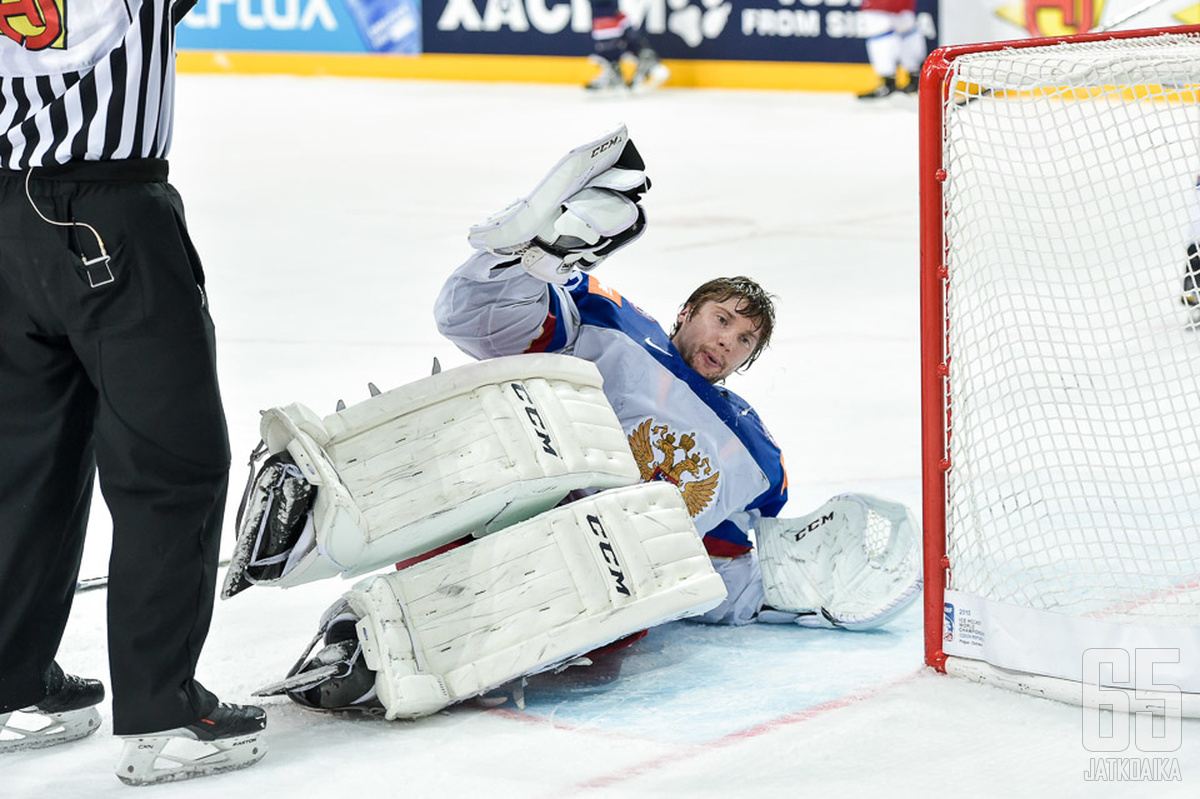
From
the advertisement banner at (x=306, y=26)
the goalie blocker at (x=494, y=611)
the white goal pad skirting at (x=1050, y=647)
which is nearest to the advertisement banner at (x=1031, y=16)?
the advertisement banner at (x=306, y=26)

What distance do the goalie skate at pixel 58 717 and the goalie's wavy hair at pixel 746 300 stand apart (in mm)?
1203

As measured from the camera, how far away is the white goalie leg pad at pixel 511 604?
253 centimetres

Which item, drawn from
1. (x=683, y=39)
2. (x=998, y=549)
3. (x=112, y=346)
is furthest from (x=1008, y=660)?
(x=683, y=39)

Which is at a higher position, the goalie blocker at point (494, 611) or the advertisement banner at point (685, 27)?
the advertisement banner at point (685, 27)

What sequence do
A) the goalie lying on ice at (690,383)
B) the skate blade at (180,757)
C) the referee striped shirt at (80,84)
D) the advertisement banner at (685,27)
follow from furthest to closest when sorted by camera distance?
the advertisement banner at (685,27) → the goalie lying on ice at (690,383) → the skate blade at (180,757) → the referee striped shirt at (80,84)

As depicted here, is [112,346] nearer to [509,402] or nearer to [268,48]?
[509,402]

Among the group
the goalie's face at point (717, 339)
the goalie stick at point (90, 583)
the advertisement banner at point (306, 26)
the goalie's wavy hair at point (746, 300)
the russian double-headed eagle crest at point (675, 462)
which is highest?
the advertisement banner at point (306, 26)

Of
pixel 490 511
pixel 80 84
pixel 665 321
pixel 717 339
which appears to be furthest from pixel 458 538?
pixel 665 321

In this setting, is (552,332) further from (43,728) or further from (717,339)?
(43,728)

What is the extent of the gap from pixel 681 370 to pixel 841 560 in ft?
1.41

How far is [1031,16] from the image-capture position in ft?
37.0

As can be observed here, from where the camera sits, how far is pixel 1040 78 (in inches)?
103

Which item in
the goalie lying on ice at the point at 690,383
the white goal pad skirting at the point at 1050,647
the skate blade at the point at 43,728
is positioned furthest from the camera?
the goalie lying on ice at the point at 690,383

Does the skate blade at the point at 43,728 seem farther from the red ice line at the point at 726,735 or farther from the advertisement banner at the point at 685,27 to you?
the advertisement banner at the point at 685,27
